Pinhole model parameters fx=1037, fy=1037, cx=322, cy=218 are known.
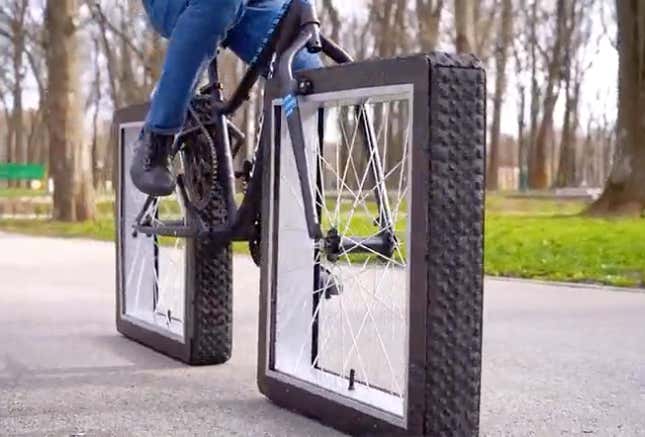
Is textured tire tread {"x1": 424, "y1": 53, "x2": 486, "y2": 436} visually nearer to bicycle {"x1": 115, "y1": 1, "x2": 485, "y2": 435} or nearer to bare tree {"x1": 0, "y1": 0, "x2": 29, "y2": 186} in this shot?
bicycle {"x1": 115, "y1": 1, "x2": 485, "y2": 435}

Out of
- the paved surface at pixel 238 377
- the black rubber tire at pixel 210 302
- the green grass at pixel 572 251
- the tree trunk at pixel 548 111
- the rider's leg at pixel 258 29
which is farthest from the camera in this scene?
the tree trunk at pixel 548 111

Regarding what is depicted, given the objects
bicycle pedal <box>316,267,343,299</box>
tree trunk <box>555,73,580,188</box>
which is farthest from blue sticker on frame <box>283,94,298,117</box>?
tree trunk <box>555,73,580,188</box>

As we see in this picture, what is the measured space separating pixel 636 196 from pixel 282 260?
15444mm

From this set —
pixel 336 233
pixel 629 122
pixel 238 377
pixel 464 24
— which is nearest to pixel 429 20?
pixel 464 24

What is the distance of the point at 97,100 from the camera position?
164 feet

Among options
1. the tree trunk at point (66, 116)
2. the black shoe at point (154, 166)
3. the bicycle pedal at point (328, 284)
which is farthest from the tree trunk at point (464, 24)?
the bicycle pedal at point (328, 284)

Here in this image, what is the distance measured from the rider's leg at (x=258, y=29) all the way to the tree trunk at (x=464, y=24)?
68.8 ft

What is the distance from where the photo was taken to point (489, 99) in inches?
256

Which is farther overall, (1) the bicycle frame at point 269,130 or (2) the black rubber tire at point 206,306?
(2) the black rubber tire at point 206,306

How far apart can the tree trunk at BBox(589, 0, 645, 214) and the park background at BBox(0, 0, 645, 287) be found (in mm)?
25

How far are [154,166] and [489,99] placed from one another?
10.7 feet

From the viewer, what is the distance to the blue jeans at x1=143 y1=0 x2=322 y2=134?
3465 millimetres

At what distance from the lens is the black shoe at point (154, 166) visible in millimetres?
3730

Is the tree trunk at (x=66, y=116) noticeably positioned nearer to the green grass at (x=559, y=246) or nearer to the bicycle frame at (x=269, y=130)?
the green grass at (x=559, y=246)
